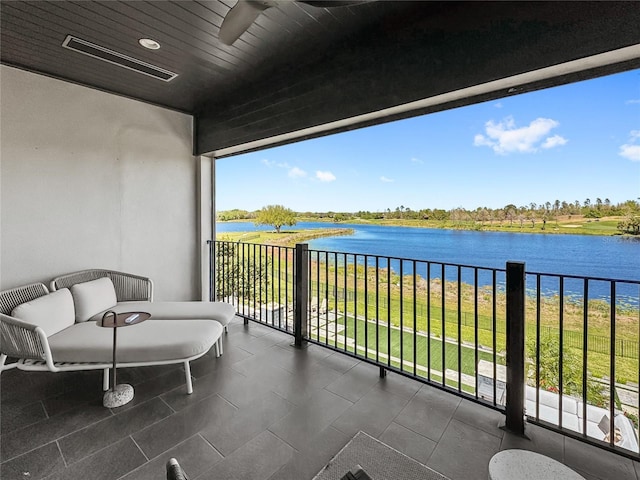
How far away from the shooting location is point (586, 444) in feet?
5.69

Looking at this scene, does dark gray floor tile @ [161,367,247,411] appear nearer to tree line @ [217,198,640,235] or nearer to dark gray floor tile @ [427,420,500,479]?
dark gray floor tile @ [427,420,500,479]

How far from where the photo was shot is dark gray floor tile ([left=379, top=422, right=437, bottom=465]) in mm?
1671

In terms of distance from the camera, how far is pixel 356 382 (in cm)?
243

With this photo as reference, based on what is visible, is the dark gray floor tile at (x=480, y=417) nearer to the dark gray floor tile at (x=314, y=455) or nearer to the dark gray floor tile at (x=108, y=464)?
the dark gray floor tile at (x=314, y=455)

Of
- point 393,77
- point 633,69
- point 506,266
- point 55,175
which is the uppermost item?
point 393,77

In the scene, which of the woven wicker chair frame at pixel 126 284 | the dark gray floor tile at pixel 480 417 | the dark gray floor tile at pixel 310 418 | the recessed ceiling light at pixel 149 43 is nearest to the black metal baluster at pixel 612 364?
the dark gray floor tile at pixel 480 417

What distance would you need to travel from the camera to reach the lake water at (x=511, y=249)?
1948mm

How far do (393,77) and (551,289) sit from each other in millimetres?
1915

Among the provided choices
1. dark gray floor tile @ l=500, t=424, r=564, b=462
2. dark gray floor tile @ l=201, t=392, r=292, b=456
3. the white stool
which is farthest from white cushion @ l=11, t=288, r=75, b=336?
dark gray floor tile @ l=500, t=424, r=564, b=462

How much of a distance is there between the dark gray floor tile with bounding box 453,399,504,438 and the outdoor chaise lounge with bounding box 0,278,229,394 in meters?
1.97

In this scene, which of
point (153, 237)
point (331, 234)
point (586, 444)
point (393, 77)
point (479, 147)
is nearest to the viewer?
point (586, 444)

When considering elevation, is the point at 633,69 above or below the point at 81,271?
above

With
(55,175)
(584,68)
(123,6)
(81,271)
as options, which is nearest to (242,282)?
(81,271)

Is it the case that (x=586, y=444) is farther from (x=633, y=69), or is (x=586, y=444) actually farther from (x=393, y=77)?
(x=393, y=77)
